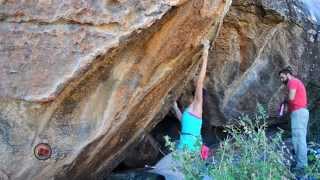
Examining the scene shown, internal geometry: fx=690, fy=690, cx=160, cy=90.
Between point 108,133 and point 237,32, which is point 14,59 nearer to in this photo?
point 108,133

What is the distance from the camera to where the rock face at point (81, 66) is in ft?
16.0

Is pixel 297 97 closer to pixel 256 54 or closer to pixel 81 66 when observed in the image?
pixel 256 54

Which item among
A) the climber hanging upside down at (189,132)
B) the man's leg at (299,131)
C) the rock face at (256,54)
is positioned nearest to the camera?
the climber hanging upside down at (189,132)

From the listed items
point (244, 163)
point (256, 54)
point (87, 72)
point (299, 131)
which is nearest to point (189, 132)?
point (244, 163)

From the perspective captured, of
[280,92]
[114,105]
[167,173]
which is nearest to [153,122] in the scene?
[167,173]

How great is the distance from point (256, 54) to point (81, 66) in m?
3.29

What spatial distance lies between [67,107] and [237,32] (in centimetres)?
293

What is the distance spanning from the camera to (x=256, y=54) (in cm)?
781

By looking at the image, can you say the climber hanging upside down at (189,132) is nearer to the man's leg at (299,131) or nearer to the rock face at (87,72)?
the rock face at (87,72)

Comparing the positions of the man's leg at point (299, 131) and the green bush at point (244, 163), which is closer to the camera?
the green bush at point (244, 163)

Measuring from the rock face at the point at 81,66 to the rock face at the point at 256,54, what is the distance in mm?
2098

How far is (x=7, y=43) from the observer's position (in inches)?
200

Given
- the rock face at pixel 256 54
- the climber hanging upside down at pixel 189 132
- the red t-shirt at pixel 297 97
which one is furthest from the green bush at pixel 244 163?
the rock face at pixel 256 54

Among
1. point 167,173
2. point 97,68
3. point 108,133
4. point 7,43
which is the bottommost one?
point 167,173
